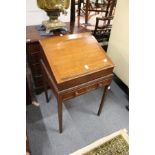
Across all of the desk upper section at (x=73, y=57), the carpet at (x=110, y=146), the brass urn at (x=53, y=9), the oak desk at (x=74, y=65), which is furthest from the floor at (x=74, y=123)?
the brass urn at (x=53, y=9)

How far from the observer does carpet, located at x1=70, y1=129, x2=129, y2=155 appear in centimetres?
153

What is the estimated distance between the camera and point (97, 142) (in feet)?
5.33

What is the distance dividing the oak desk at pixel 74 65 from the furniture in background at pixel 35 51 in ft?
0.78

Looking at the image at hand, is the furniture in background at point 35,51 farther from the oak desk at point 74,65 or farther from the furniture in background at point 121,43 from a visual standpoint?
the furniture in background at point 121,43

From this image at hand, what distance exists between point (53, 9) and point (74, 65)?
68 centimetres

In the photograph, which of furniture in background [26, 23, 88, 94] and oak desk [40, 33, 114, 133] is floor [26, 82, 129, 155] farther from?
oak desk [40, 33, 114, 133]

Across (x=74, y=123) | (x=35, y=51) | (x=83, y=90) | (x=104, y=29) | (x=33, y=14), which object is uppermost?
(x=33, y=14)

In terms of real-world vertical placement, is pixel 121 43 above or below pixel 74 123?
above

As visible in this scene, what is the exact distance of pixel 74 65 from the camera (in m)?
1.40

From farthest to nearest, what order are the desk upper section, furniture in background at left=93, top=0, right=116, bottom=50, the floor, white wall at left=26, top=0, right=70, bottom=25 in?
furniture in background at left=93, top=0, right=116, bottom=50, white wall at left=26, top=0, right=70, bottom=25, the floor, the desk upper section

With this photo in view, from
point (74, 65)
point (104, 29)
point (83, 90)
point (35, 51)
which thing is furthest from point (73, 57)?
point (104, 29)

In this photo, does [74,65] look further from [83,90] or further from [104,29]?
[104,29]

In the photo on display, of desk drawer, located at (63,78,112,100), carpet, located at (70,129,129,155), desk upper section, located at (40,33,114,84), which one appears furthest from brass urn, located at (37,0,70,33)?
carpet, located at (70,129,129,155)
